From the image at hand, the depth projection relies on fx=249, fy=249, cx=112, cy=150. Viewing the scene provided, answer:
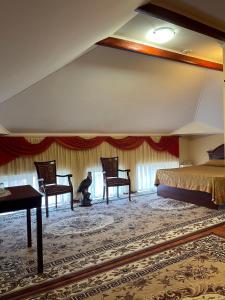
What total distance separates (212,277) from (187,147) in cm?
563

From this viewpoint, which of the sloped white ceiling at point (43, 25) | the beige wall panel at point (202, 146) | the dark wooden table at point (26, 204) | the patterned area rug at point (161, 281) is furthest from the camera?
the beige wall panel at point (202, 146)

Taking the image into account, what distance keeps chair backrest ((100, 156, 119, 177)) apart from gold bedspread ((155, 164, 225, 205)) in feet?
3.11

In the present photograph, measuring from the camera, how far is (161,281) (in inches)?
84.9

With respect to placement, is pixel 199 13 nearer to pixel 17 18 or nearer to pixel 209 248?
pixel 17 18

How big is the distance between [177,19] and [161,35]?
2.43 feet

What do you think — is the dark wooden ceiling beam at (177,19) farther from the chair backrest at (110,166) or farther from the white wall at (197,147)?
the white wall at (197,147)

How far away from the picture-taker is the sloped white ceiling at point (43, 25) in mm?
1179

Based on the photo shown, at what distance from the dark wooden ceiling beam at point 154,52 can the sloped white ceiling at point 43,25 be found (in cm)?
113

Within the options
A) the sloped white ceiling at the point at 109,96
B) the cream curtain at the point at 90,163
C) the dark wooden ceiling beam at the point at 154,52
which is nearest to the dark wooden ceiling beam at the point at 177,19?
the dark wooden ceiling beam at the point at 154,52

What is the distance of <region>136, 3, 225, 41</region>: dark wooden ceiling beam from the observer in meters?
2.53

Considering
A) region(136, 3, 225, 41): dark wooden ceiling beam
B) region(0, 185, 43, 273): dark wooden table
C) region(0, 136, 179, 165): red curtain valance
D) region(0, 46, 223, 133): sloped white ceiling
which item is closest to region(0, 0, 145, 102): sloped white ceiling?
region(136, 3, 225, 41): dark wooden ceiling beam

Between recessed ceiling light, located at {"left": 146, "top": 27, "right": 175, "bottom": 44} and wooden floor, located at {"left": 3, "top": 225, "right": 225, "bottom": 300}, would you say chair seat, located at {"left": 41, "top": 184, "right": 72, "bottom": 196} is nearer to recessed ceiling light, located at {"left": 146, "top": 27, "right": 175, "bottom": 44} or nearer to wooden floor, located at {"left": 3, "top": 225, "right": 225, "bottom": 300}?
wooden floor, located at {"left": 3, "top": 225, "right": 225, "bottom": 300}

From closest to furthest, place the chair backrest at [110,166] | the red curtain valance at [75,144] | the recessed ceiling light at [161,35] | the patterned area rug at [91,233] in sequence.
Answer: the patterned area rug at [91,233] < the recessed ceiling light at [161,35] < the red curtain valance at [75,144] < the chair backrest at [110,166]

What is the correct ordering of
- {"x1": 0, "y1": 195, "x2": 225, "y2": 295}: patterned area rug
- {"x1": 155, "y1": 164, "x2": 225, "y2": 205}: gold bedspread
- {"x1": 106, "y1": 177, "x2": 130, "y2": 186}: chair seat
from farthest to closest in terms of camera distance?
{"x1": 106, "y1": 177, "x2": 130, "y2": 186}: chair seat, {"x1": 155, "y1": 164, "x2": 225, "y2": 205}: gold bedspread, {"x1": 0, "y1": 195, "x2": 225, "y2": 295}: patterned area rug
